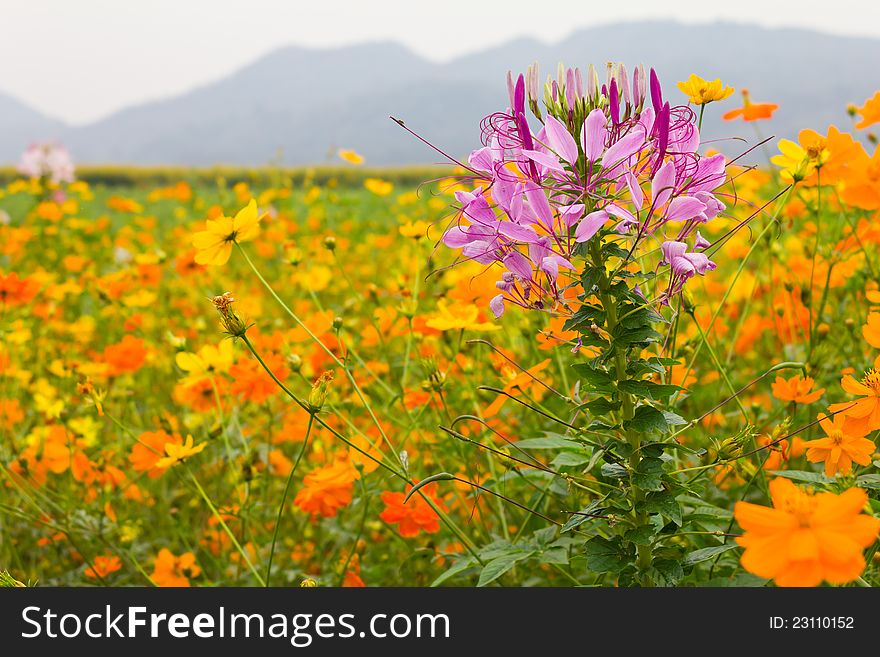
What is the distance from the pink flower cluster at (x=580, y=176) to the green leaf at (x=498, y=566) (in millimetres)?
277

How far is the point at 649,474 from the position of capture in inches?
26.7

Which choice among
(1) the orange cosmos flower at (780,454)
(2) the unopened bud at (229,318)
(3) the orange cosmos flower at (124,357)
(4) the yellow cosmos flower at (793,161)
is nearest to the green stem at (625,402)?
(1) the orange cosmos flower at (780,454)

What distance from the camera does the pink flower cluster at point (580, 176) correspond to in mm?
623

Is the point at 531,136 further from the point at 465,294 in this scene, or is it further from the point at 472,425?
the point at 472,425

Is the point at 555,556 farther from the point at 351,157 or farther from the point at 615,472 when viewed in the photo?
the point at 351,157

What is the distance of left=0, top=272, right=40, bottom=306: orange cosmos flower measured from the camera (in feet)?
5.51

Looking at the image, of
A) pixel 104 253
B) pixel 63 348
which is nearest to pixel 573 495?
pixel 63 348

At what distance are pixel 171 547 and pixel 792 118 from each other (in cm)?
13102

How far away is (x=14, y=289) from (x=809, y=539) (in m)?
1.72

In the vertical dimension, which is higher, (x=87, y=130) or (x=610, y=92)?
(x=87, y=130)

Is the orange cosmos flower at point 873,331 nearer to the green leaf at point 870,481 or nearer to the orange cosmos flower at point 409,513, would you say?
the green leaf at point 870,481

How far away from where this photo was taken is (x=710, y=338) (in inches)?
52.4

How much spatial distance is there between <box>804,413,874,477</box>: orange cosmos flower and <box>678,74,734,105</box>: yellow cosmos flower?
41cm

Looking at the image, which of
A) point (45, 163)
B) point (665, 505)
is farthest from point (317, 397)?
point (45, 163)
